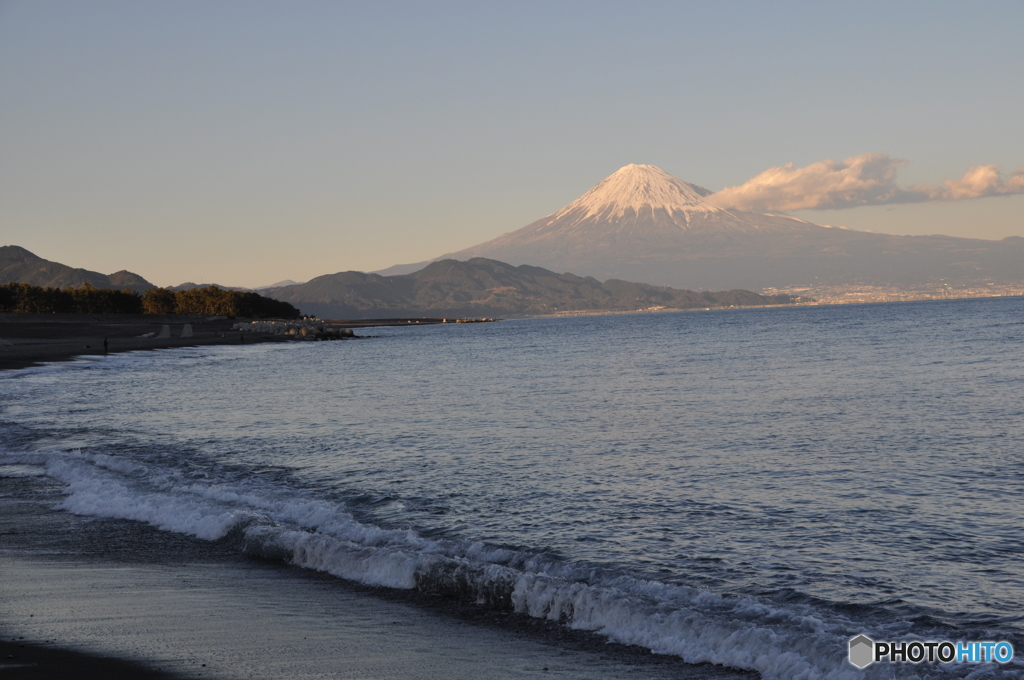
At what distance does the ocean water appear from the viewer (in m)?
8.38

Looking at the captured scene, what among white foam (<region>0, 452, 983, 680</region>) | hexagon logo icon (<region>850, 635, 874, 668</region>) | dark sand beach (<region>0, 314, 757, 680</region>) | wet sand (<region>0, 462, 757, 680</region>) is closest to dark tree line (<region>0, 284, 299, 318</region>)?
white foam (<region>0, 452, 983, 680</region>)

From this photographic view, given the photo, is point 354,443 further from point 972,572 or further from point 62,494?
point 972,572

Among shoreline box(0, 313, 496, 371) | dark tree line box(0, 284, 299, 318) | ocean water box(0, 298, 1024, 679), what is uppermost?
dark tree line box(0, 284, 299, 318)

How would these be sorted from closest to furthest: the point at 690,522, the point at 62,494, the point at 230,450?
the point at 690,522 < the point at 62,494 < the point at 230,450

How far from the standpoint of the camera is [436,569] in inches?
388

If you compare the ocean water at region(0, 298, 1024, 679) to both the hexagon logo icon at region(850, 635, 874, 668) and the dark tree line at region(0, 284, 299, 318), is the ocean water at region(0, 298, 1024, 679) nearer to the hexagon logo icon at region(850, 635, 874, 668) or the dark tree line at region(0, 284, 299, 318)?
the hexagon logo icon at region(850, 635, 874, 668)

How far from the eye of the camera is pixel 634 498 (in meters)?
13.8

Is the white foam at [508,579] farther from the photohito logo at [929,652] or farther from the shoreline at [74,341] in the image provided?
the shoreline at [74,341]

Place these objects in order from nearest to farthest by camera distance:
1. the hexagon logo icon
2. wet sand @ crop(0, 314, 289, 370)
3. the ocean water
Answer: the hexagon logo icon < the ocean water < wet sand @ crop(0, 314, 289, 370)

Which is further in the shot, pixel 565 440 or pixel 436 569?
pixel 565 440

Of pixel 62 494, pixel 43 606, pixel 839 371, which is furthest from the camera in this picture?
pixel 839 371

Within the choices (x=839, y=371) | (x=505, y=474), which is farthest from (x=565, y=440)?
(x=839, y=371)

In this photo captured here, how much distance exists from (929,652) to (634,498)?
6700 millimetres

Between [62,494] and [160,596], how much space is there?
724 cm
